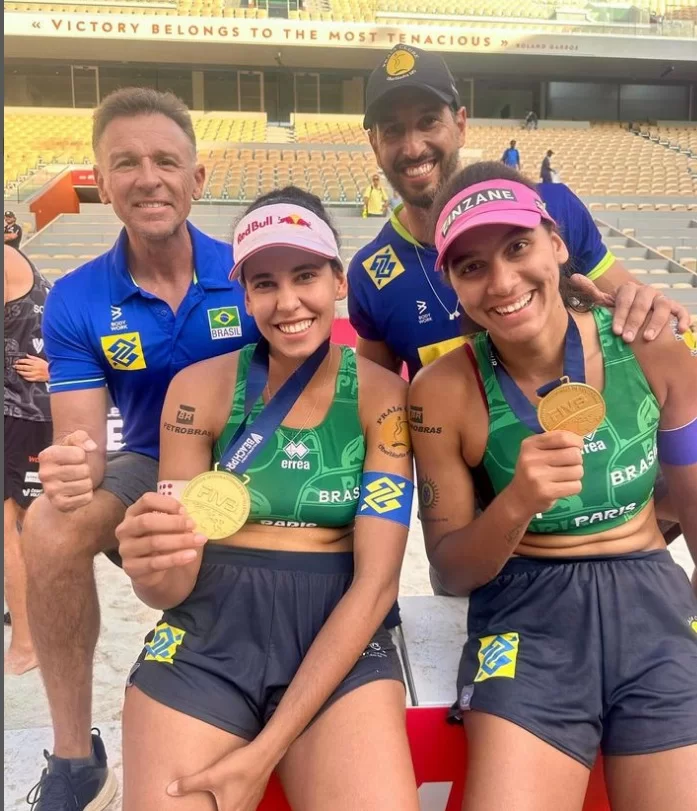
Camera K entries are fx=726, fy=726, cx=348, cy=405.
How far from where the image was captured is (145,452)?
2680mm

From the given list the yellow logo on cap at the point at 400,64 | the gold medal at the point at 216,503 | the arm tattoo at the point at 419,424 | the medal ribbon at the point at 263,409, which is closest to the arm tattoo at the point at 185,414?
the medal ribbon at the point at 263,409

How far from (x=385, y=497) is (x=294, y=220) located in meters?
0.77

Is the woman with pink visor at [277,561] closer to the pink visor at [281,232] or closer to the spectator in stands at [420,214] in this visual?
the pink visor at [281,232]

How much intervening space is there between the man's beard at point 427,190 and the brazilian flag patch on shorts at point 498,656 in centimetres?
148

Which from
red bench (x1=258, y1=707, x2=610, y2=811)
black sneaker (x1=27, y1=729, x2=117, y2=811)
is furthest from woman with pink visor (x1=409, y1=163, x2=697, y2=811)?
black sneaker (x1=27, y1=729, x2=117, y2=811)

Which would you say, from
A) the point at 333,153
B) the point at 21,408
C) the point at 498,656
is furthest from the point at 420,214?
the point at 333,153

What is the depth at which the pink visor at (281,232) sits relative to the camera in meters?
1.88

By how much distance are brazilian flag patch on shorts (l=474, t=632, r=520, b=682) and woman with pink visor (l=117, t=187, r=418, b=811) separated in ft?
0.71

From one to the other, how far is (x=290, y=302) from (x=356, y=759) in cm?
111

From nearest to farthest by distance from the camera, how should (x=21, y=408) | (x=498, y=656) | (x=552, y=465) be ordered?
(x=552, y=465)
(x=498, y=656)
(x=21, y=408)

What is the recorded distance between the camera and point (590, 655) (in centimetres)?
176

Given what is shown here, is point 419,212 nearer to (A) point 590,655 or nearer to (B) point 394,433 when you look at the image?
(B) point 394,433

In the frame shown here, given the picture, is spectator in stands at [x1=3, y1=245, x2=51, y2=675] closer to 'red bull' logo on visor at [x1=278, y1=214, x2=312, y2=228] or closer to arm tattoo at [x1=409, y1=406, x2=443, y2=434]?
'red bull' logo on visor at [x1=278, y1=214, x2=312, y2=228]

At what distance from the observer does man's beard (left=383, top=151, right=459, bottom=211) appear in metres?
2.56
